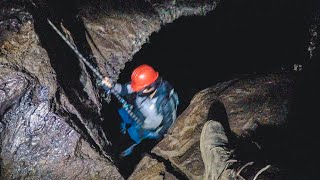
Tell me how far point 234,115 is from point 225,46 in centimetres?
321

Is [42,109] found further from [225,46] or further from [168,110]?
[225,46]

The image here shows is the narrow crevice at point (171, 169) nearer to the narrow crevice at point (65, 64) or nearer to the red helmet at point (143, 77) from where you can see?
the narrow crevice at point (65, 64)

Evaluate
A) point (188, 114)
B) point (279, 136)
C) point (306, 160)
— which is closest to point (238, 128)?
point (279, 136)

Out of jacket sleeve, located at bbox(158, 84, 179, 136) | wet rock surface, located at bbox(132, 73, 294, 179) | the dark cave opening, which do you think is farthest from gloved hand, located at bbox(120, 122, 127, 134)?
wet rock surface, located at bbox(132, 73, 294, 179)

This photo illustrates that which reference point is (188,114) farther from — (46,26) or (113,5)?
(46,26)

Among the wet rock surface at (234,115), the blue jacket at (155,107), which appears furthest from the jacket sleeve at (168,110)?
the wet rock surface at (234,115)

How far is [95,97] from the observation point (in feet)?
11.6

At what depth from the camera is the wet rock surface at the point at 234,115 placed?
11.5ft

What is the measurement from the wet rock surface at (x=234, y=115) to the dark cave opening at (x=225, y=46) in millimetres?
724

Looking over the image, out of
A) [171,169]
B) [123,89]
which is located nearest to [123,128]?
[123,89]

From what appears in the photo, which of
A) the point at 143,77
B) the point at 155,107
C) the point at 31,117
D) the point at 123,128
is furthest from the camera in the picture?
the point at 123,128

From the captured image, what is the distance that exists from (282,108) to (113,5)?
2.57m

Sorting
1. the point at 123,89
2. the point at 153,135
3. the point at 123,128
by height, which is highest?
the point at 123,89

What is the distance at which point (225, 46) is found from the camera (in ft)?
22.0
